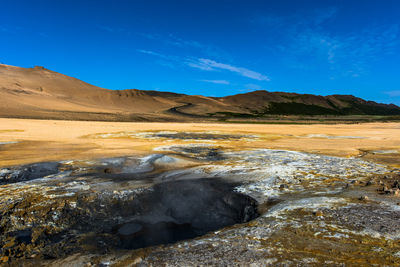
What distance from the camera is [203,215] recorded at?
5660 millimetres

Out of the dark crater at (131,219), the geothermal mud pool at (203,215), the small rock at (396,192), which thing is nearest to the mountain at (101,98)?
the geothermal mud pool at (203,215)

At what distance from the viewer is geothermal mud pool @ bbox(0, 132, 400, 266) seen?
137 inches

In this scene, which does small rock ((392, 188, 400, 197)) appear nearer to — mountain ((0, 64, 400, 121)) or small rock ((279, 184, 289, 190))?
small rock ((279, 184, 289, 190))

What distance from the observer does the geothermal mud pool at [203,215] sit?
11.4 ft

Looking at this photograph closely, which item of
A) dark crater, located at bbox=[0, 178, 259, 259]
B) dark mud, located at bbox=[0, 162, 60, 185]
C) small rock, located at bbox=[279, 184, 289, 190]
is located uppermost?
small rock, located at bbox=[279, 184, 289, 190]

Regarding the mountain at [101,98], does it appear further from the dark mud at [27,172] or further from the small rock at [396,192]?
the small rock at [396,192]

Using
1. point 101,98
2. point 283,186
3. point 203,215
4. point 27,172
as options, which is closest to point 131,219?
point 203,215

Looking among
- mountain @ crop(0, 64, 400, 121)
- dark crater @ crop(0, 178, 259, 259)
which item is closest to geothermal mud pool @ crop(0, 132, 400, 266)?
dark crater @ crop(0, 178, 259, 259)

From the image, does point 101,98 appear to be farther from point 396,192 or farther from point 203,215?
point 396,192

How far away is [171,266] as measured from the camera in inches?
126

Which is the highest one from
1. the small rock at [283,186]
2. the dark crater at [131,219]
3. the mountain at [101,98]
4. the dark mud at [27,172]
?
the mountain at [101,98]

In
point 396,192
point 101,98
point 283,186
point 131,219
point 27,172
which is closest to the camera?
point 131,219

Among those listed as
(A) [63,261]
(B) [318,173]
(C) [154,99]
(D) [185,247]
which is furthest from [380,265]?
(C) [154,99]

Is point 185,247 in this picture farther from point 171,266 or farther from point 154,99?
point 154,99
